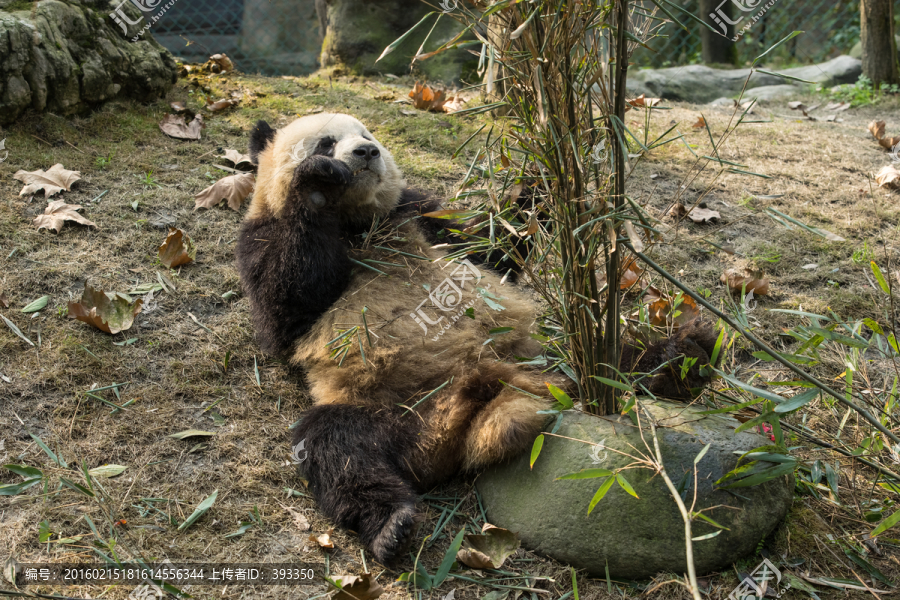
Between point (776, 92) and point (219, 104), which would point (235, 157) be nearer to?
point (219, 104)

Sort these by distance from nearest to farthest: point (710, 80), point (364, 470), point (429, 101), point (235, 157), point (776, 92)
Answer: point (364, 470)
point (235, 157)
point (429, 101)
point (776, 92)
point (710, 80)

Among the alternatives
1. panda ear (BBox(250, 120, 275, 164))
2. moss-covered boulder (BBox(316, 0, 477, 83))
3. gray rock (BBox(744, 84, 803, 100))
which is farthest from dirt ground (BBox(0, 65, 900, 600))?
gray rock (BBox(744, 84, 803, 100))

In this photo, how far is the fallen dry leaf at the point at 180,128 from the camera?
4.64 meters

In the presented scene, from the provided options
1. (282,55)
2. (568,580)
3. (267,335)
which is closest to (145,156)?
(267,335)

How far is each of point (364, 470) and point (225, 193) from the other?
2335 millimetres

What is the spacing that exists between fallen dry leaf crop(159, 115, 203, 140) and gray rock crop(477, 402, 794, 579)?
12.0ft

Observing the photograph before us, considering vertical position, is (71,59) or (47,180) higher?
(71,59)

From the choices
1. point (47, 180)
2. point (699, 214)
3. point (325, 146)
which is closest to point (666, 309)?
point (699, 214)

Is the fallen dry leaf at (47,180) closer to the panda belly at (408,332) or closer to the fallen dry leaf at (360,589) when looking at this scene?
the panda belly at (408,332)

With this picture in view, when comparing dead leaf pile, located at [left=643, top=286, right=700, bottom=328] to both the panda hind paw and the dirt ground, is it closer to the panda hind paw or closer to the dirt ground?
the dirt ground

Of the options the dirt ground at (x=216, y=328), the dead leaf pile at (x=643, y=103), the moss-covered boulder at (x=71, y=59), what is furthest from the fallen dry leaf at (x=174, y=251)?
the dead leaf pile at (x=643, y=103)

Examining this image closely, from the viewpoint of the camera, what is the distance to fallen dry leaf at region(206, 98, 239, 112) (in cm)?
504

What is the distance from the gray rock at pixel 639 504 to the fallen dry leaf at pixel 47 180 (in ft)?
10.8

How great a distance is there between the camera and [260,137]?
3.57 m
